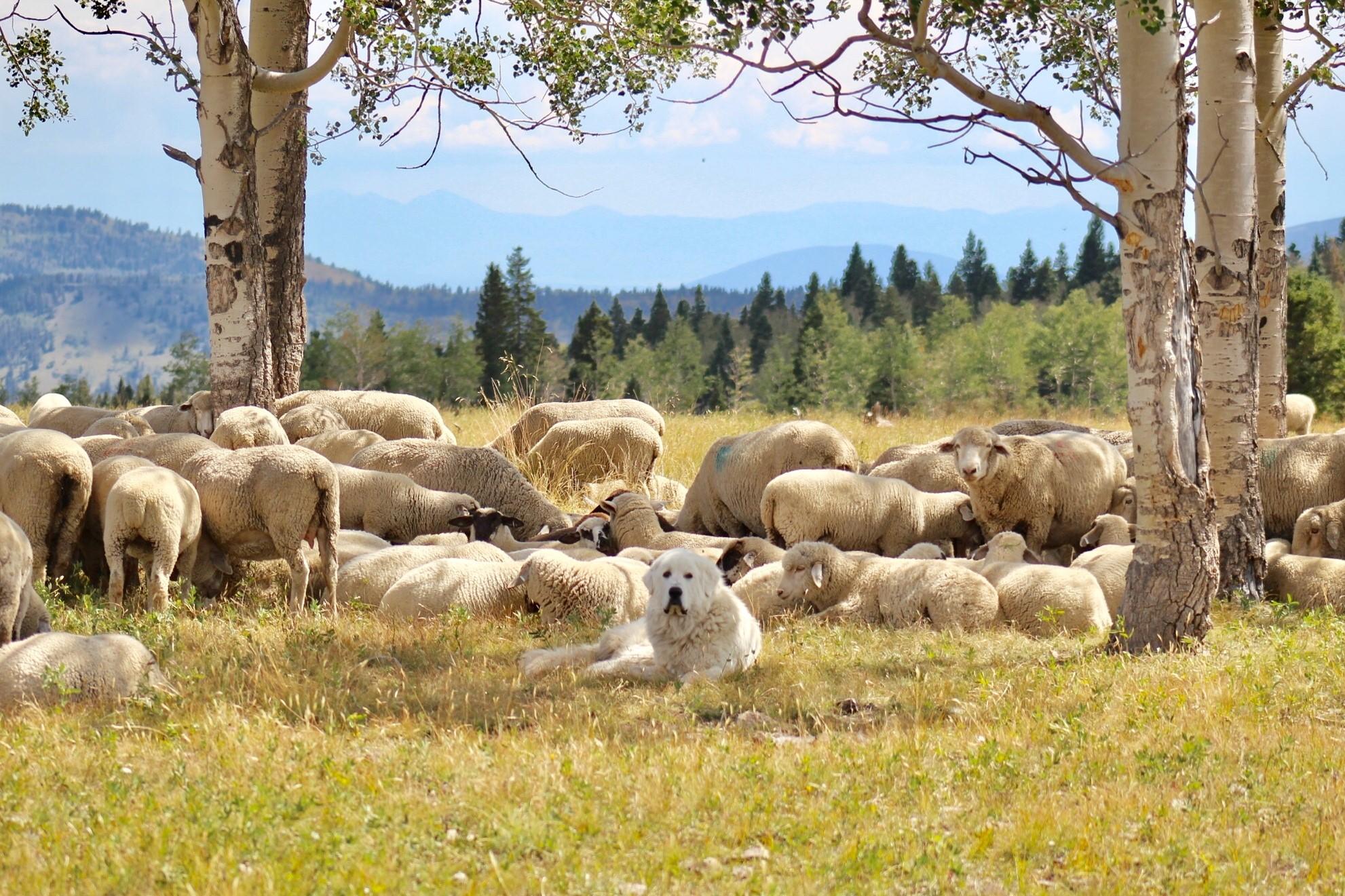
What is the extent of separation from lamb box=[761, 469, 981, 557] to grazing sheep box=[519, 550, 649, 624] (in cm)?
271

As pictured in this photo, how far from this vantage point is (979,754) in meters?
5.74

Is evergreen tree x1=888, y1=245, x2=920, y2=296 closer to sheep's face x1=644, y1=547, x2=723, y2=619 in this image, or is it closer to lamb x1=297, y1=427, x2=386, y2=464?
lamb x1=297, y1=427, x2=386, y2=464

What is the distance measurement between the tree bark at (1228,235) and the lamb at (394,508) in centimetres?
628

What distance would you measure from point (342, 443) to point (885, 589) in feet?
23.4

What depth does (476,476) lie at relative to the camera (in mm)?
13078

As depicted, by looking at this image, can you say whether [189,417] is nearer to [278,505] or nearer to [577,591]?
[278,505]

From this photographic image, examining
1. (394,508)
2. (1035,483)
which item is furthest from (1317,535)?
(394,508)

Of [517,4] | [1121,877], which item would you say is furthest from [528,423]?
[1121,877]

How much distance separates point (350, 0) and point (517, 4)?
1719 mm

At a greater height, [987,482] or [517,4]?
[517,4]

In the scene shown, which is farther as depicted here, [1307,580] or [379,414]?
[379,414]

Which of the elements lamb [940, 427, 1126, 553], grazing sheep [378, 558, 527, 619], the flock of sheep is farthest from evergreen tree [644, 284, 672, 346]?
grazing sheep [378, 558, 527, 619]

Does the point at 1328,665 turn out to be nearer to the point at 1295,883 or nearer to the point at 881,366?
the point at 1295,883

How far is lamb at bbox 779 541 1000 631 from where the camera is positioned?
891 cm
